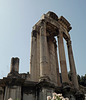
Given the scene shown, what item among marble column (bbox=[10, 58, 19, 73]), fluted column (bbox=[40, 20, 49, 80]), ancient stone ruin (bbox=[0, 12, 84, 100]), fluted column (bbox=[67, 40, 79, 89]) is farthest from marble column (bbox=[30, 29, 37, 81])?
fluted column (bbox=[67, 40, 79, 89])

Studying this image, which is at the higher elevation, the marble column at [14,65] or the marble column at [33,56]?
the marble column at [33,56]

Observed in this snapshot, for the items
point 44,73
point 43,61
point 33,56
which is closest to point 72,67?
point 33,56

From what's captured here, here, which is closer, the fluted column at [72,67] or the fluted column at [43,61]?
the fluted column at [43,61]

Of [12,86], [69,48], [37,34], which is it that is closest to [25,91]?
[12,86]

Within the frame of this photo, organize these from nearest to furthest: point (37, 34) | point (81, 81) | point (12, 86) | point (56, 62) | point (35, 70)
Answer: point (12, 86) < point (35, 70) < point (37, 34) < point (56, 62) < point (81, 81)

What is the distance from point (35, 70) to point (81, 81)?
83.5 ft

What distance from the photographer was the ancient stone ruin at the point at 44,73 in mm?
11828

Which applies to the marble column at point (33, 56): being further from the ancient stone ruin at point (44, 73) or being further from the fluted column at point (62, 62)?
the fluted column at point (62, 62)

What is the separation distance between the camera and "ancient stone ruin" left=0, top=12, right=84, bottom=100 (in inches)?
466

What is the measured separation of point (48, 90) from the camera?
12484 mm

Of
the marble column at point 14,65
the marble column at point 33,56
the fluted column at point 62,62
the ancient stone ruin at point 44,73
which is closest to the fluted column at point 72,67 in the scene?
the ancient stone ruin at point 44,73

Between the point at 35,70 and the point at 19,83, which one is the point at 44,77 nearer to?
the point at 19,83

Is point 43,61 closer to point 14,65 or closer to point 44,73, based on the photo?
point 44,73

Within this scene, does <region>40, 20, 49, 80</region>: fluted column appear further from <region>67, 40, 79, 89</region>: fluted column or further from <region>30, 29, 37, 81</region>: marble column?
<region>67, 40, 79, 89</region>: fluted column
